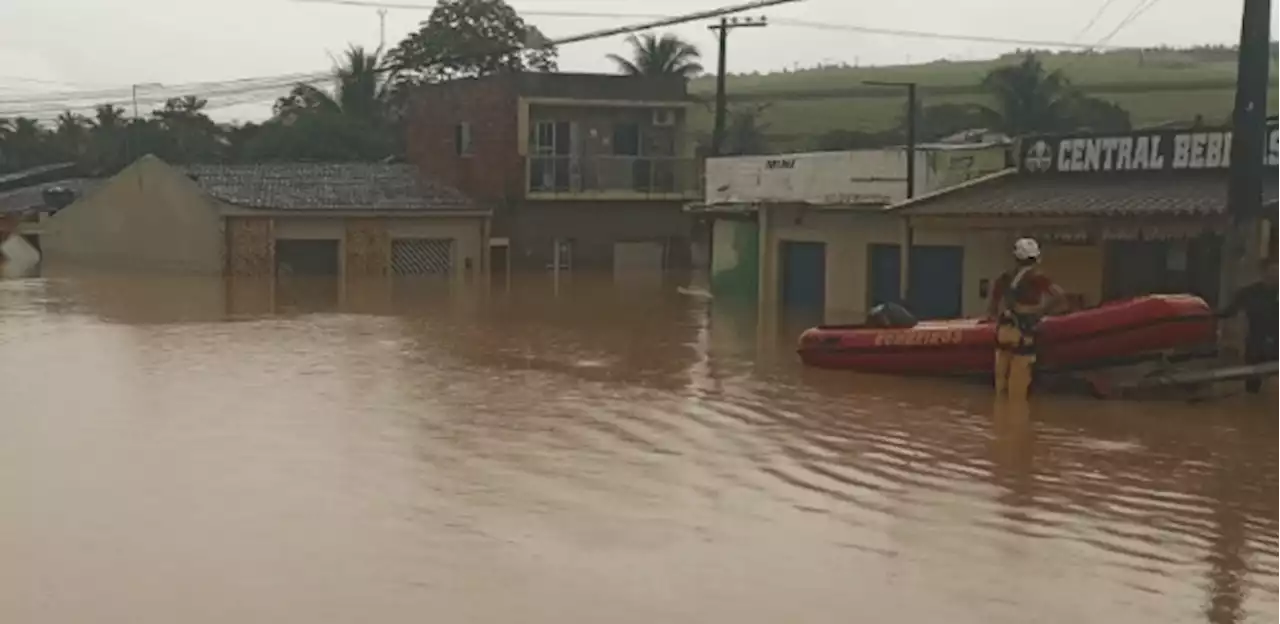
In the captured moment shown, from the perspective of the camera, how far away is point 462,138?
49.4m

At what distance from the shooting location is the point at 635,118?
1906 inches

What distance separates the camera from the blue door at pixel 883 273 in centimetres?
2914

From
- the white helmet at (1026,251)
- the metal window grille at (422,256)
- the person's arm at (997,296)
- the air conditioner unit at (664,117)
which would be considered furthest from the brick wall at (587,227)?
the white helmet at (1026,251)

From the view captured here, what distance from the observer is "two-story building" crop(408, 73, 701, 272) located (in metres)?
47.2

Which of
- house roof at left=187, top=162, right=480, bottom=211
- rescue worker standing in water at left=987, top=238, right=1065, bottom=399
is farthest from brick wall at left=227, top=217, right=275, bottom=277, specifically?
rescue worker standing in water at left=987, top=238, right=1065, bottom=399

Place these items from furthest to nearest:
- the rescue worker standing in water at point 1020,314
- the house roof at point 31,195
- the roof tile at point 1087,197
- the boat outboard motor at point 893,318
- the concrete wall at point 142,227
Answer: the house roof at point 31,195 → the concrete wall at point 142,227 → the roof tile at point 1087,197 → the boat outboard motor at point 893,318 → the rescue worker standing in water at point 1020,314

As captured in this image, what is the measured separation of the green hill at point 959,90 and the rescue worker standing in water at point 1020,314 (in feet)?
145

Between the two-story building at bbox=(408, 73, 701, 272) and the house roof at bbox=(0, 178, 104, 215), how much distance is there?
16.5m

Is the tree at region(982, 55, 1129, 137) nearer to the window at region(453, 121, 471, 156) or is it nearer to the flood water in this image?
the window at region(453, 121, 471, 156)

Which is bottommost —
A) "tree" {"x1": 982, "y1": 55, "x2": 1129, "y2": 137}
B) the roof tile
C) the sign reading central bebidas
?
the roof tile

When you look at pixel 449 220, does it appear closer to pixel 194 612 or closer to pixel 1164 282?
pixel 1164 282

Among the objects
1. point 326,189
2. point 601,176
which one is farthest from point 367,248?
point 601,176

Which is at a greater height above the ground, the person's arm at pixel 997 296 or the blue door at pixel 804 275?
the person's arm at pixel 997 296

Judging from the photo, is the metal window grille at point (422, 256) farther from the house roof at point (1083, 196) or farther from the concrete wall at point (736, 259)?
the house roof at point (1083, 196)
